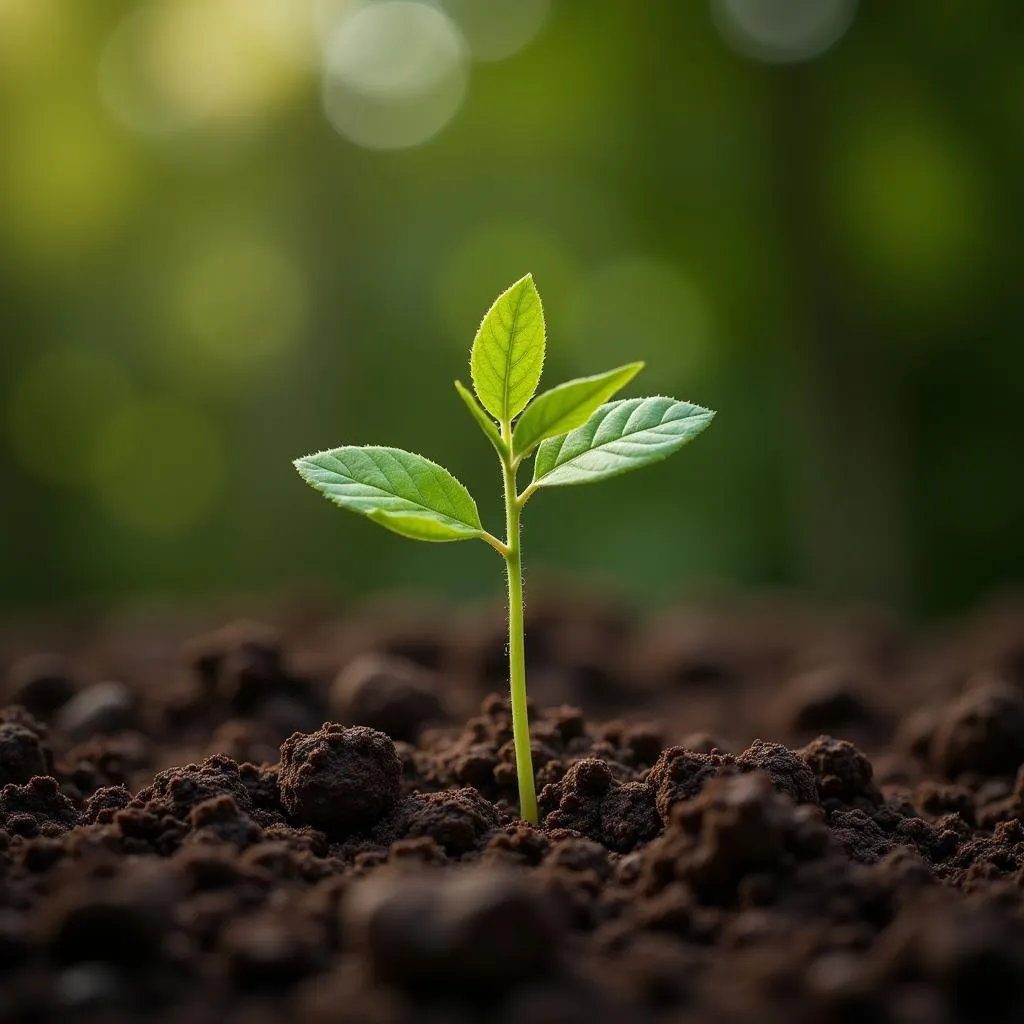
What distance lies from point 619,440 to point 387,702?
70cm

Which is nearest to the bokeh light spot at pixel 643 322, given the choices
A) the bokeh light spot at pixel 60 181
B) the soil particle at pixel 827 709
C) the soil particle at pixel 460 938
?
the bokeh light spot at pixel 60 181

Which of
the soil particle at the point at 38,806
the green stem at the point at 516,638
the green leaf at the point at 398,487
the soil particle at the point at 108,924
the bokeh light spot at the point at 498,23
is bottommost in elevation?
the soil particle at the point at 38,806

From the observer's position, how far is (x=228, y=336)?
649 cm

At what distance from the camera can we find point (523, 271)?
633 cm

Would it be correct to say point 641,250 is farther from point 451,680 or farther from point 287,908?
point 287,908

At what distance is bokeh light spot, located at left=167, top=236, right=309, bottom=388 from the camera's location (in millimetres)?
6414

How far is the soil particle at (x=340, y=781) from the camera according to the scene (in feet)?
3.74

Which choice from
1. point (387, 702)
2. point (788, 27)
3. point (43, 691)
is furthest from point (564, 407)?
point (788, 27)

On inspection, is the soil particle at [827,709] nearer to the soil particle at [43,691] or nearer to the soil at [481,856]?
the soil at [481,856]

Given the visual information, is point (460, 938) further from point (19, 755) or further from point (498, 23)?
point (498, 23)

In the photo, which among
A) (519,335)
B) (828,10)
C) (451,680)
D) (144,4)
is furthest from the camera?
(144,4)

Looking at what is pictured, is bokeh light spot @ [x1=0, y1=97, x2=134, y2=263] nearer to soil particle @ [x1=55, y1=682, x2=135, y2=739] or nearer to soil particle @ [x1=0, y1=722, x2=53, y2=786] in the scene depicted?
soil particle @ [x1=55, y1=682, x2=135, y2=739]

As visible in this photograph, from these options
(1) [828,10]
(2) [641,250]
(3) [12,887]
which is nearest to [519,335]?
(3) [12,887]

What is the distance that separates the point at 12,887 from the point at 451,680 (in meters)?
1.30
